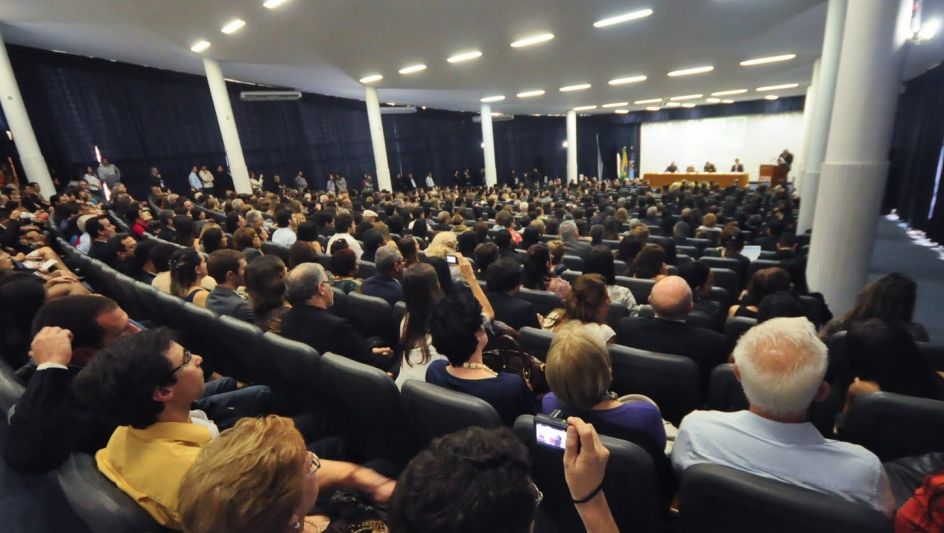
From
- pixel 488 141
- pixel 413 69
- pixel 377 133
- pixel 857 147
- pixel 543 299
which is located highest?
pixel 413 69

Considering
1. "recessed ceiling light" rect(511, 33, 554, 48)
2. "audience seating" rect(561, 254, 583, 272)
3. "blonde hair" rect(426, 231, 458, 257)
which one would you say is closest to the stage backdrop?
"recessed ceiling light" rect(511, 33, 554, 48)

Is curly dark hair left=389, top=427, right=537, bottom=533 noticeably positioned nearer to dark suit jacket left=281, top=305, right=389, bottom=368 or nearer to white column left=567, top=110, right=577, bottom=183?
dark suit jacket left=281, top=305, right=389, bottom=368

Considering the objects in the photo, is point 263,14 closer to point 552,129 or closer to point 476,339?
point 476,339

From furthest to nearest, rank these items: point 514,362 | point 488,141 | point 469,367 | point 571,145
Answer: point 571,145, point 488,141, point 514,362, point 469,367

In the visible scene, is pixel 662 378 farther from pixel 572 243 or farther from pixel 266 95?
pixel 266 95

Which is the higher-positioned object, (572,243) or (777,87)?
(777,87)

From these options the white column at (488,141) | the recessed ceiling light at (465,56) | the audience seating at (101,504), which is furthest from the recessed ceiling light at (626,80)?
the audience seating at (101,504)

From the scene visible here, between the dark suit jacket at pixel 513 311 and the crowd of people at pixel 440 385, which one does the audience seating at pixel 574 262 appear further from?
the dark suit jacket at pixel 513 311

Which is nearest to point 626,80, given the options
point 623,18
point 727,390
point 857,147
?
point 623,18

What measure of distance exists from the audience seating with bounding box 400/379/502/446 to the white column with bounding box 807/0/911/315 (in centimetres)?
439

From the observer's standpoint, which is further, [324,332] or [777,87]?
[777,87]

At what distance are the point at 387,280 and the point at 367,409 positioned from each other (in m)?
1.71

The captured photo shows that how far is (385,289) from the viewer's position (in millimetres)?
3438

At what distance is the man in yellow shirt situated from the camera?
1.21 metres
